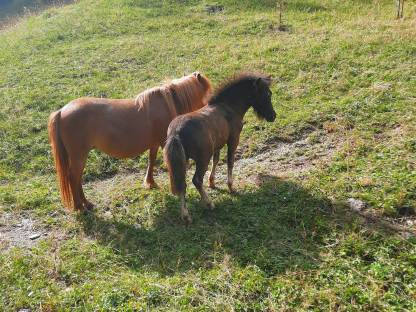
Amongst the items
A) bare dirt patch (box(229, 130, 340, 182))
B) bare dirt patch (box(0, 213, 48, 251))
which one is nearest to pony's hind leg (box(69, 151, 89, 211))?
bare dirt patch (box(0, 213, 48, 251))

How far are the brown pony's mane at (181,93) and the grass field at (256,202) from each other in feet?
4.32

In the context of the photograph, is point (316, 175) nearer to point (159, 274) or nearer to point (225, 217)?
point (225, 217)

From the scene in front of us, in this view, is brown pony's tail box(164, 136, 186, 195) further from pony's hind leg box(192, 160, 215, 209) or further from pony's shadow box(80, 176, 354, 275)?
pony's shadow box(80, 176, 354, 275)

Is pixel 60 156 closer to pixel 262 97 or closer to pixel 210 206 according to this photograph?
pixel 210 206

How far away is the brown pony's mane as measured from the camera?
664cm

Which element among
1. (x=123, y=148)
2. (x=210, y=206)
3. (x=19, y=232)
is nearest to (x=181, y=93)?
(x=123, y=148)

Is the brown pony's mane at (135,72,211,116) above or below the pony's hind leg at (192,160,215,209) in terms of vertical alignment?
above

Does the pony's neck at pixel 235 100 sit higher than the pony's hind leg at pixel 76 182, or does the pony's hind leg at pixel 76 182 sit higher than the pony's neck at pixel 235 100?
the pony's neck at pixel 235 100

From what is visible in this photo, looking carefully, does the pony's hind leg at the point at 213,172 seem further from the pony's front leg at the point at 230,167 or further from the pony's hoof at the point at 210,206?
the pony's hoof at the point at 210,206

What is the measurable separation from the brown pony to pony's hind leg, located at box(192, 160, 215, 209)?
121 centimetres

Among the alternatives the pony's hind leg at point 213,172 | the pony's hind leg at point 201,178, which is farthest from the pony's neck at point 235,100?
the pony's hind leg at point 201,178

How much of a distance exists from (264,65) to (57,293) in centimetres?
796

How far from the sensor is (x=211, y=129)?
19.4 ft

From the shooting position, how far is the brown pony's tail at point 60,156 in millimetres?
6062
